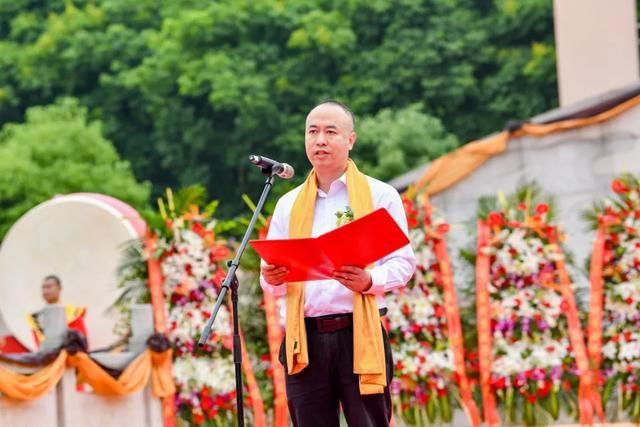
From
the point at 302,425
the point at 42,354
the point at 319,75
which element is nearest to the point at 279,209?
the point at 302,425

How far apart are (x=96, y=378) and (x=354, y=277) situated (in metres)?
3.67

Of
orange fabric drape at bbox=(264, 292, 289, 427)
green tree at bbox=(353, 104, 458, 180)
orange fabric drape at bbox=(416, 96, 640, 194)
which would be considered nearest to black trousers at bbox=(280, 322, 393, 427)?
orange fabric drape at bbox=(264, 292, 289, 427)

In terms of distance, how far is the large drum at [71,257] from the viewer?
1088 cm

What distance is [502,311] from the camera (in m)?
8.36

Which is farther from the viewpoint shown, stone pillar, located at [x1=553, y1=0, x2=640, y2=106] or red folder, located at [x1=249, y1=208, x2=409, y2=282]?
stone pillar, located at [x1=553, y1=0, x2=640, y2=106]

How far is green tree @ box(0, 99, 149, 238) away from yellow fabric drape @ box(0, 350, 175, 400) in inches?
837

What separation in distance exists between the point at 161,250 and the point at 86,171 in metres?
21.6

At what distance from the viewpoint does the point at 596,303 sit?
8.23 metres

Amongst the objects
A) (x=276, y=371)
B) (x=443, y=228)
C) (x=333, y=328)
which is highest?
(x=443, y=228)

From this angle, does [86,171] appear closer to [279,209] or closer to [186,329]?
[186,329]

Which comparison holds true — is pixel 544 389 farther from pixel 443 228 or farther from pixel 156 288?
pixel 156 288

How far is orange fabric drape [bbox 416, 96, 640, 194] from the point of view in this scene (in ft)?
41.0

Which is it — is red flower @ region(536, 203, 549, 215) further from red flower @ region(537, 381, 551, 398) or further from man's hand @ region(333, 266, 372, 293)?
man's hand @ region(333, 266, 372, 293)

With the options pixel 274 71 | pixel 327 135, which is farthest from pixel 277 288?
pixel 274 71
